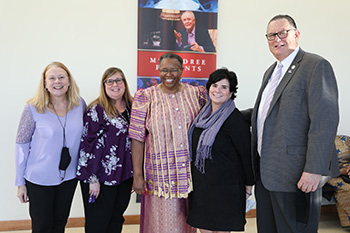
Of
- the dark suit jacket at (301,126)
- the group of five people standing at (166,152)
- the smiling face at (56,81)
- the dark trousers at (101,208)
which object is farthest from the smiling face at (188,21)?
the dark trousers at (101,208)

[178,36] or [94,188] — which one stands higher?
[178,36]

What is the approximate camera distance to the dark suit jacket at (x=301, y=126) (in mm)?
1649

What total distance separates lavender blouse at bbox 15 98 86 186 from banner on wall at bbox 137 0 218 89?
133 centimetres

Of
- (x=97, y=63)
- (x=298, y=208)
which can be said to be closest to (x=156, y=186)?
(x=298, y=208)

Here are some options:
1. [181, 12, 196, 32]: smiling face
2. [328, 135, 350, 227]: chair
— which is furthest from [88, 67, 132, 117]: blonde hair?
[328, 135, 350, 227]: chair

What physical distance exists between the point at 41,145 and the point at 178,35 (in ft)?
Result: 6.15

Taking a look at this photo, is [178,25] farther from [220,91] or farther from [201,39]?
[220,91]

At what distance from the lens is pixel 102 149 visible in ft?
7.10

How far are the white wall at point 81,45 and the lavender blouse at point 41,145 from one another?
1.17m

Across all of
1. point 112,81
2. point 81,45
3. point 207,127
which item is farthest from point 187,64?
point 207,127

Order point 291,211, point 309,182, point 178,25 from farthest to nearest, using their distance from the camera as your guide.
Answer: point 178,25 < point 291,211 < point 309,182

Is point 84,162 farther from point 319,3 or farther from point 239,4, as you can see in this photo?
point 319,3

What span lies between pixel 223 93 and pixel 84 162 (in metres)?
1.05

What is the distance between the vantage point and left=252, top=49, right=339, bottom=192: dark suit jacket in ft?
5.41
